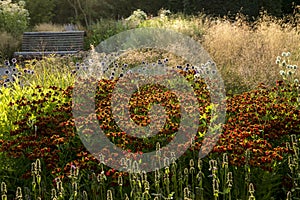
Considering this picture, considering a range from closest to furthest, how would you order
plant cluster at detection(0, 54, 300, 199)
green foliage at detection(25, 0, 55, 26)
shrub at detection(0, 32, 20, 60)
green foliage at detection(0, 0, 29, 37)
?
plant cluster at detection(0, 54, 300, 199)
shrub at detection(0, 32, 20, 60)
green foliage at detection(0, 0, 29, 37)
green foliage at detection(25, 0, 55, 26)

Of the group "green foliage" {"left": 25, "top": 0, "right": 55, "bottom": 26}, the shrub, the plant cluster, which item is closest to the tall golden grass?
the plant cluster

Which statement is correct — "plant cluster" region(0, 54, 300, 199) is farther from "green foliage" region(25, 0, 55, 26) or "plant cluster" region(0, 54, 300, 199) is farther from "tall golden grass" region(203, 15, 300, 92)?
"green foliage" region(25, 0, 55, 26)

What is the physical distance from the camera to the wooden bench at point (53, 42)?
1309 cm

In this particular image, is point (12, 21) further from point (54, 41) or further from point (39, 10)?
point (39, 10)

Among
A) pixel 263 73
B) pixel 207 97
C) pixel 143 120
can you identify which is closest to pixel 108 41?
pixel 263 73

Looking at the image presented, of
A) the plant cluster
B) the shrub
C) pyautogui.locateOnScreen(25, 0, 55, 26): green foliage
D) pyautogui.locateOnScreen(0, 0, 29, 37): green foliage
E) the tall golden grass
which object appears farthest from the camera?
pyautogui.locateOnScreen(25, 0, 55, 26): green foliage

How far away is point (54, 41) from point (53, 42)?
4cm

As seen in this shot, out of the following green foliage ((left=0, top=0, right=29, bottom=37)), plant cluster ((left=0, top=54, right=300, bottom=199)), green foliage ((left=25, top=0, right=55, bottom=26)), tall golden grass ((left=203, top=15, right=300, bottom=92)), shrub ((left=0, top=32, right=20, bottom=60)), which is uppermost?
green foliage ((left=25, top=0, right=55, bottom=26))

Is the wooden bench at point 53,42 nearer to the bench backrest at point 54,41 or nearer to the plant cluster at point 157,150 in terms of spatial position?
the bench backrest at point 54,41

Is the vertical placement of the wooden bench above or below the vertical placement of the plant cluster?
above

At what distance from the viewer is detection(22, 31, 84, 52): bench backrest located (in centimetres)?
1314

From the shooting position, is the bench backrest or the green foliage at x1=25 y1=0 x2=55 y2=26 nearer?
the bench backrest

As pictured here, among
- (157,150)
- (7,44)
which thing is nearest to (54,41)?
(7,44)

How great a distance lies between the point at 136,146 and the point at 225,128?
0.77 meters
